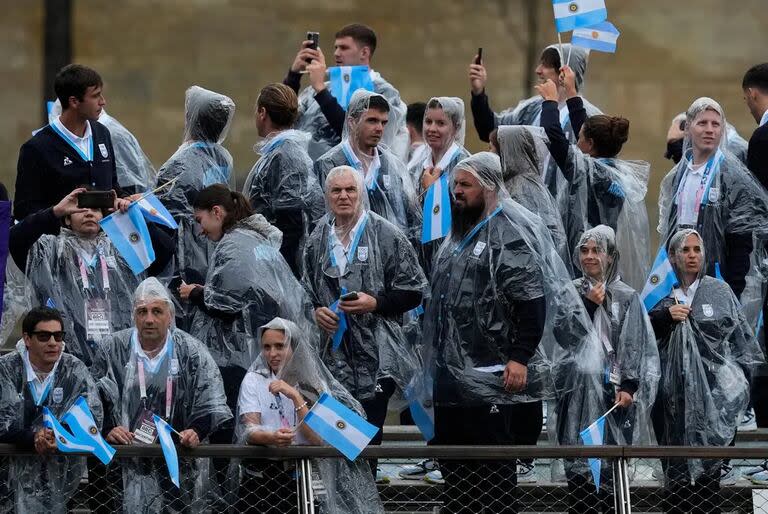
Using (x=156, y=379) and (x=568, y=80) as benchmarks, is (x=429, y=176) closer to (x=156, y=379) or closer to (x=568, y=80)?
(x=568, y=80)

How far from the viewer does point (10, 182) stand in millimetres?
14383

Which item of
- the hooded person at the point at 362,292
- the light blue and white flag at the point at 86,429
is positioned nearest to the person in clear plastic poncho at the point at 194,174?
the hooded person at the point at 362,292

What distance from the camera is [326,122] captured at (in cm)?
1080

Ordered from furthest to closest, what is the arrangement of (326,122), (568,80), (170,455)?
1. (326,122)
2. (568,80)
3. (170,455)

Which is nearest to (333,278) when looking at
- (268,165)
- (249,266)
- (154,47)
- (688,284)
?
(249,266)

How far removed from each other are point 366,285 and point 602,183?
5.98 ft

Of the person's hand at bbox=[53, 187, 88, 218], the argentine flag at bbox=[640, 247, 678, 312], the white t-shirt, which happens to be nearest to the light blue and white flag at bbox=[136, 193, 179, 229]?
the person's hand at bbox=[53, 187, 88, 218]

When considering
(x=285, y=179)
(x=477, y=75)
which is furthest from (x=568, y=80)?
(x=285, y=179)

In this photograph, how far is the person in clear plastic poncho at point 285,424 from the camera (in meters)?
7.86

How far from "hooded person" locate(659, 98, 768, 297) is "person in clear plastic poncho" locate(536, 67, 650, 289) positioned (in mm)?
332

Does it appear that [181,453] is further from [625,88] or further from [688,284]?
[625,88]

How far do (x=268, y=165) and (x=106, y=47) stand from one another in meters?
5.07

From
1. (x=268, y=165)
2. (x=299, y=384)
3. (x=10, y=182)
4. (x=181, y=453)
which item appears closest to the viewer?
(x=181, y=453)

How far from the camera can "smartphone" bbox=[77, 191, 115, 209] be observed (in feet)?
27.8
